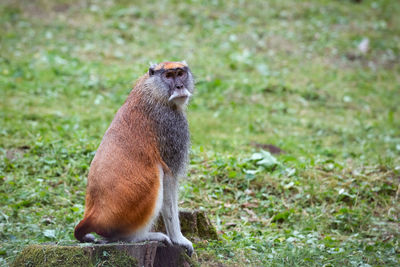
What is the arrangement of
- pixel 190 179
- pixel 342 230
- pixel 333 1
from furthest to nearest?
pixel 333 1, pixel 190 179, pixel 342 230

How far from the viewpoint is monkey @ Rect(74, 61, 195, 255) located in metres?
3.60

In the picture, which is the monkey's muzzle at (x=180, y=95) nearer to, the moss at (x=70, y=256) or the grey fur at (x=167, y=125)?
the grey fur at (x=167, y=125)

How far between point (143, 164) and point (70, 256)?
2.70 feet

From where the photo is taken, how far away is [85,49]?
10.6 meters

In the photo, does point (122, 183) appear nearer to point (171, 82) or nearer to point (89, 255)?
point (89, 255)

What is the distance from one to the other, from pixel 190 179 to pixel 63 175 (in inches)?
56.1

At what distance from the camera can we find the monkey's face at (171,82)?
13.1 ft

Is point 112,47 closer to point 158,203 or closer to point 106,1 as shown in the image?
point 106,1

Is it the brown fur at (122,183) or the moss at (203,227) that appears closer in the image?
the brown fur at (122,183)

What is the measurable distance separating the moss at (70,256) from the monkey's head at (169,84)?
125 cm

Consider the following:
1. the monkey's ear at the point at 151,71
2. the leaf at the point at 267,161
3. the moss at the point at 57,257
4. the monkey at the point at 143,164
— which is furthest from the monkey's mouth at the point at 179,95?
the leaf at the point at 267,161

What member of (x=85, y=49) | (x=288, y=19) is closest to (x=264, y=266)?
(x=85, y=49)

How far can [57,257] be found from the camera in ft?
11.2

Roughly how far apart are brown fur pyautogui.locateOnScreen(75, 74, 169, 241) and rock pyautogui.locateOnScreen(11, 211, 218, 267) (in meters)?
0.18
